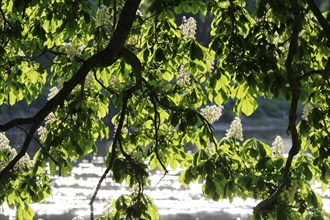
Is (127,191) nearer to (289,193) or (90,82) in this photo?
(90,82)

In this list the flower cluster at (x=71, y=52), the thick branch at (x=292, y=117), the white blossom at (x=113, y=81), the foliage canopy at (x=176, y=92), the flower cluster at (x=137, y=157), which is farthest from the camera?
the white blossom at (x=113, y=81)

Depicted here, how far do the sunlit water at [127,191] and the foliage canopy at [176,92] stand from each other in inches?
651

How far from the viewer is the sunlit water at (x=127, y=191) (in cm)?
2634

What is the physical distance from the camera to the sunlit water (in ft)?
86.4

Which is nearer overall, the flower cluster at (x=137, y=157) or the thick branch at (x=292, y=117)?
the thick branch at (x=292, y=117)

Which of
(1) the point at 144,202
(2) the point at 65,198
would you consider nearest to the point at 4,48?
(1) the point at 144,202

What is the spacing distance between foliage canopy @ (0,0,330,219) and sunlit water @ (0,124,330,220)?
1653cm

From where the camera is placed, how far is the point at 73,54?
7184 millimetres

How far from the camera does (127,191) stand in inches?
1118

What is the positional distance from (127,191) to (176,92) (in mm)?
21713

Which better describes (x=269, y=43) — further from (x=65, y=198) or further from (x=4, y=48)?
(x=65, y=198)

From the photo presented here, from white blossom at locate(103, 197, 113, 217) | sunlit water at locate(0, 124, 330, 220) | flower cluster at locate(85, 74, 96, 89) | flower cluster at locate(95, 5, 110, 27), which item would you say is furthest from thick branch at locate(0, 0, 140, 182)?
sunlit water at locate(0, 124, 330, 220)

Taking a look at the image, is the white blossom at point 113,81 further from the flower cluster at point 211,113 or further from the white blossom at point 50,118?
the flower cluster at point 211,113

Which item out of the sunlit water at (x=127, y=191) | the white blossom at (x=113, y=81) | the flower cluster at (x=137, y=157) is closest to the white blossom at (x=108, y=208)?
the flower cluster at (x=137, y=157)
